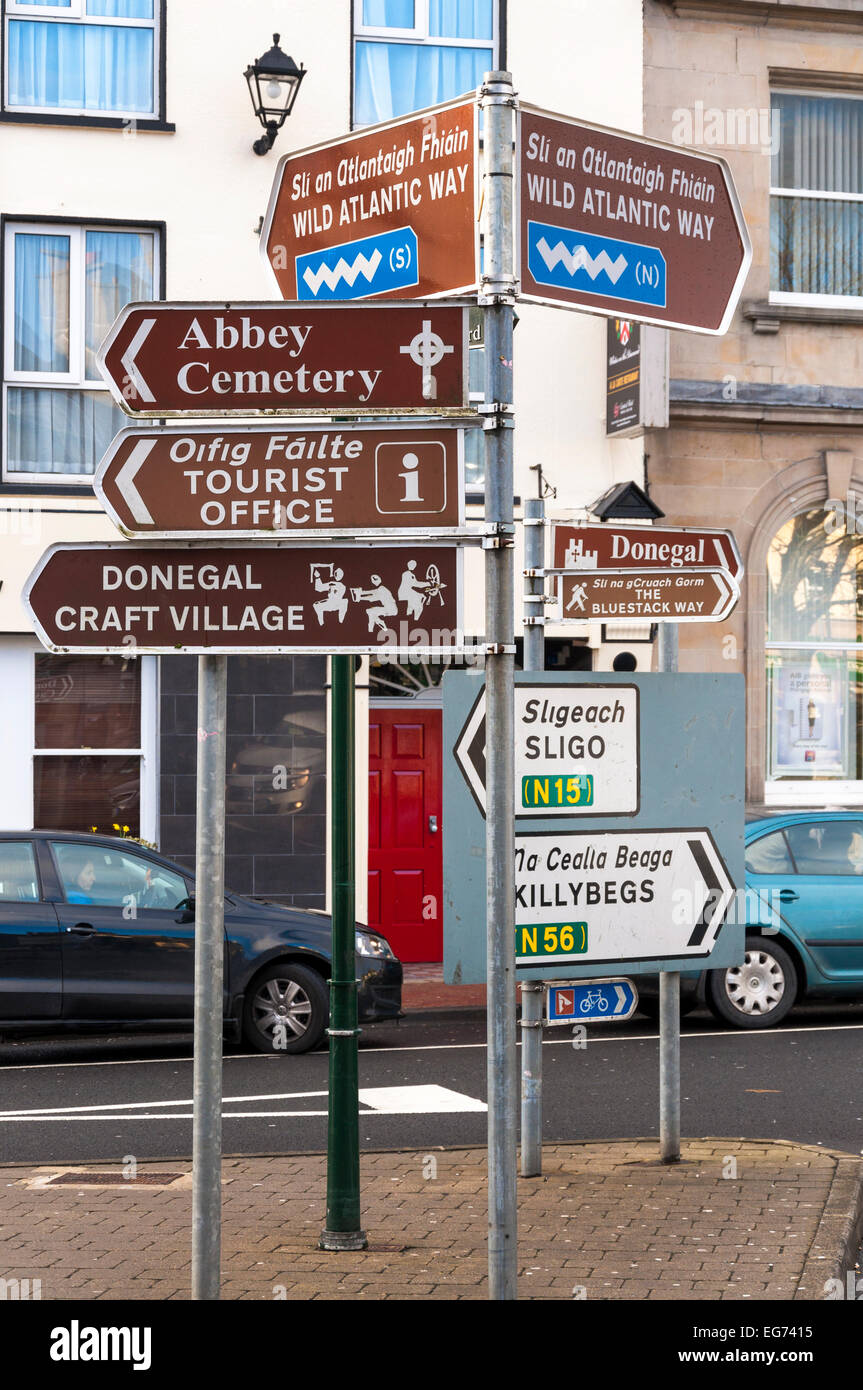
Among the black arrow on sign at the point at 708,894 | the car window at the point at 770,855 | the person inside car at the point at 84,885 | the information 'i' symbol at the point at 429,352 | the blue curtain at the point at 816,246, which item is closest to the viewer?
the information 'i' symbol at the point at 429,352

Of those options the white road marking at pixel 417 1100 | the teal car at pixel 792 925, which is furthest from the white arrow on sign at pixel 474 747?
the teal car at pixel 792 925

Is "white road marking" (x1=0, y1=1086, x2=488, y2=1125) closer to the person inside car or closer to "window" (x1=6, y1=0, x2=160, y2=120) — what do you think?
the person inside car

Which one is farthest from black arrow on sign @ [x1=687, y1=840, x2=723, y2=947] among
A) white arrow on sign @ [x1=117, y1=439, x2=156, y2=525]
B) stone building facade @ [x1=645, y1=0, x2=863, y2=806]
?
stone building facade @ [x1=645, y1=0, x2=863, y2=806]

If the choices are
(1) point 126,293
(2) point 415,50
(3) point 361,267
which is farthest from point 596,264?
(2) point 415,50

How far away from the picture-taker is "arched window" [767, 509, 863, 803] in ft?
60.2

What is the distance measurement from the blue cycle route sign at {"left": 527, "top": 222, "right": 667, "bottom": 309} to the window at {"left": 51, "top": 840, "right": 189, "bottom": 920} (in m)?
7.88

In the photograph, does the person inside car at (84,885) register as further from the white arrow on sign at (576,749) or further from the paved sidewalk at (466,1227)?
the white arrow on sign at (576,749)

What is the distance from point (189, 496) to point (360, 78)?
44.6 ft

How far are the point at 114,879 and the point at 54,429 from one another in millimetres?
5825

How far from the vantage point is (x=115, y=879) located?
12062mm

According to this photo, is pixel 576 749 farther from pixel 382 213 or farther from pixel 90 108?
pixel 90 108

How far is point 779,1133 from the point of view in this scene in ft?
30.1

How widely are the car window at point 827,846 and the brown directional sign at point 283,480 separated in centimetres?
954

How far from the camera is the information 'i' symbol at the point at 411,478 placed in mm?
4449
